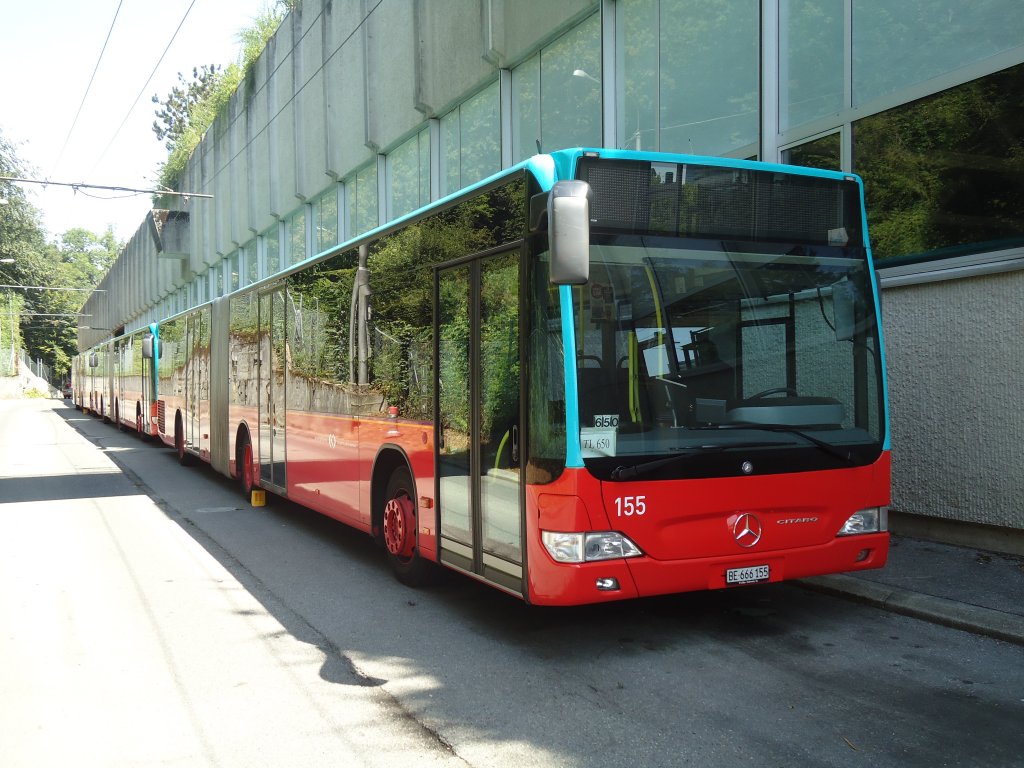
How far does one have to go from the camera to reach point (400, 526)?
23.6 feet

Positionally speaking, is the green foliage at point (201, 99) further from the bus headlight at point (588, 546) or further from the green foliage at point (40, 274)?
the bus headlight at point (588, 546)

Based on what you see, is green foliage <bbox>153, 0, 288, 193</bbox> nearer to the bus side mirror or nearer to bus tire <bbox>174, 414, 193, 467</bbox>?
bus tire <bbox>174, 414, 193, 467</bbox>

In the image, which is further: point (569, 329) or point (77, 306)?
point (77, 306)

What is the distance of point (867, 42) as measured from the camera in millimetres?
9102

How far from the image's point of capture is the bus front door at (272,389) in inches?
415

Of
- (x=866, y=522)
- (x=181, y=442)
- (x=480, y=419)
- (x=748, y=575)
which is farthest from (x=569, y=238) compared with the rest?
(x=181, y=442)

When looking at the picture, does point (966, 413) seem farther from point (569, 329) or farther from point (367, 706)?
point (367, 706)

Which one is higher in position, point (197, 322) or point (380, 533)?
point (197, 322)

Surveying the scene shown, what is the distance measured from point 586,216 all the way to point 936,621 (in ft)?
11.8

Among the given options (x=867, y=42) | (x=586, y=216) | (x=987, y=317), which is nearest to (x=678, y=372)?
(x=586, y=216)

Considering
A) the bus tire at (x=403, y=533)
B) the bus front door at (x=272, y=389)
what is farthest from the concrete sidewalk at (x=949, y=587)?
the bus front door at (x=272, y=389)

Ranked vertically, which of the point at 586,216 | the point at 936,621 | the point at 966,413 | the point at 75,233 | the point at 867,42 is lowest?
the point at 936,621

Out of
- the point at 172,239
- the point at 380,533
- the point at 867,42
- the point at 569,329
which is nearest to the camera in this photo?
the point at 569,329

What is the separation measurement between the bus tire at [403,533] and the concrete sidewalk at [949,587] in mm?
2881
